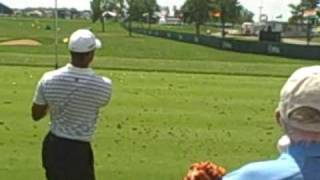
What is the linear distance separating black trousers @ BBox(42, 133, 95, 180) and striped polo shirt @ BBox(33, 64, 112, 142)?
0.19 feet

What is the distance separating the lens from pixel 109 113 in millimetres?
17047

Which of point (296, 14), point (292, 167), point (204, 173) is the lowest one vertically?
point (296, 14)

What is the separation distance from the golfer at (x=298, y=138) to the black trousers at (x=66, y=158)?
3.84 metres

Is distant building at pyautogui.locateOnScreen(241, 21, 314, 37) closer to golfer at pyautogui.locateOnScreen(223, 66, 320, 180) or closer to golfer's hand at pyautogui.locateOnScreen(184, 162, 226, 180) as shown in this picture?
golfer's hand at pyautogui.locateOnScreen(184, 162, 226, 180)

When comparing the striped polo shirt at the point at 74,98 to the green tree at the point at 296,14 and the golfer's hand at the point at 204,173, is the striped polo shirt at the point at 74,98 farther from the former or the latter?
the green tree at the point at 296,14

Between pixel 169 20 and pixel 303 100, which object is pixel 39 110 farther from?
pixel 169 20

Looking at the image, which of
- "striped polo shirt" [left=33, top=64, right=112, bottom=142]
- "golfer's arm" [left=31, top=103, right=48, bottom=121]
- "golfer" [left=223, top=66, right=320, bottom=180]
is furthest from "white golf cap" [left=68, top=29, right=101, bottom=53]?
"golfer" [left=223, top=66, right=320, bottom=180]

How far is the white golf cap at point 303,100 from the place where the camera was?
3.40 metres

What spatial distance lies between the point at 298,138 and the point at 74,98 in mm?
3958

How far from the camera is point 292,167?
10.9 ft

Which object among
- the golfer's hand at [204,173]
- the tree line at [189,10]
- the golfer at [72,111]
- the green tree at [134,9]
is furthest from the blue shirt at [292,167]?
the green tree at [134,9]

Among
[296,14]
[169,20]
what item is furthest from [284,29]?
[169,20]

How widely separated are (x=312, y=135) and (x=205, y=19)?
342 feet

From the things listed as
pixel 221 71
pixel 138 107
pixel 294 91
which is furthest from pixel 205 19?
pixel 294 91
